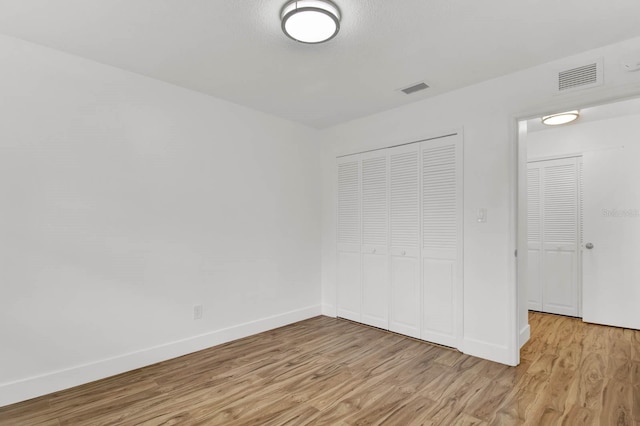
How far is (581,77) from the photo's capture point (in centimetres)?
250

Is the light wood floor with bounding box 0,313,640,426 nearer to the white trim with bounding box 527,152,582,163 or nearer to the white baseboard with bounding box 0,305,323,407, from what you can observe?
the white baseboard with bounding box 0,305,323,407

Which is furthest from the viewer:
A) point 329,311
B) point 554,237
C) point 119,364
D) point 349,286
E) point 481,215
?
point 554,237

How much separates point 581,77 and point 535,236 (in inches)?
110

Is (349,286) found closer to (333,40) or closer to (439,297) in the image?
(439,297)

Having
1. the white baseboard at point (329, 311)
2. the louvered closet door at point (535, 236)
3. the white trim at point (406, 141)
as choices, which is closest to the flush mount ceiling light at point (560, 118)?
the louvered closet door at point (535, 236)

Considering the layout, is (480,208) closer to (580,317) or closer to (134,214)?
(580,317)

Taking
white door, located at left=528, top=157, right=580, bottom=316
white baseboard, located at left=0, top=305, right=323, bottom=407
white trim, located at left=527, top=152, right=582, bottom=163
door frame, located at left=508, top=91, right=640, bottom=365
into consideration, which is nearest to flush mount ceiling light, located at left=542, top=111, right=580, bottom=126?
white trim, located at left=527, top=152, right=582, bottom=163

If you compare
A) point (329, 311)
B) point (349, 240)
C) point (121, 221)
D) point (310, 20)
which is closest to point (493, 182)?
point (349, 240)

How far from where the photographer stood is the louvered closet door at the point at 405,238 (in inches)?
138

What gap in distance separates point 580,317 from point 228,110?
5187 millimetres

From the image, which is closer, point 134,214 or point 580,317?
point 134,214

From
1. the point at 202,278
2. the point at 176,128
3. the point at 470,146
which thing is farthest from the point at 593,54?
the point at 202,278

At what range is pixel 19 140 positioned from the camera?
7.61 feet

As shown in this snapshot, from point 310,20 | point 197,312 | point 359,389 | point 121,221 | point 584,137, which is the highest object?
point 310,20
